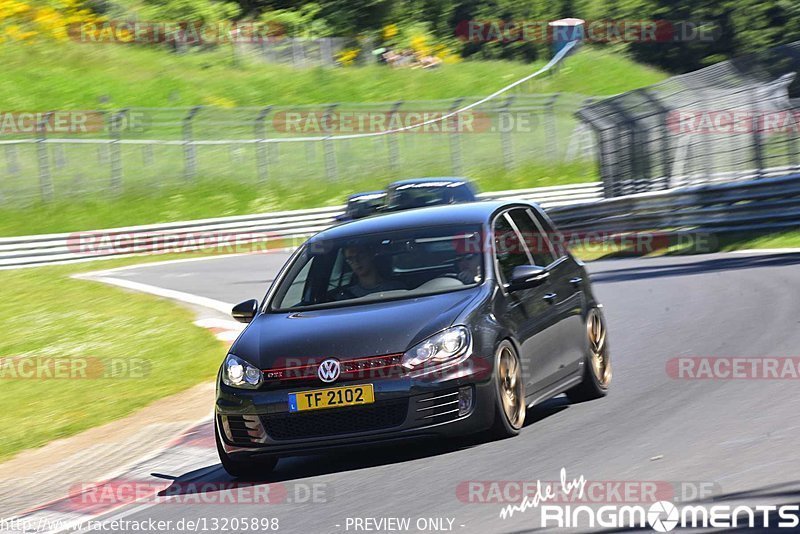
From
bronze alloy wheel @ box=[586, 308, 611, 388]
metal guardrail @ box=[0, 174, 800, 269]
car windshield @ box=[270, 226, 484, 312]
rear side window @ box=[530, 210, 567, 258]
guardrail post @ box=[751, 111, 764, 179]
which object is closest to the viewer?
car windshield @ box=[270, 226, 484, 312]

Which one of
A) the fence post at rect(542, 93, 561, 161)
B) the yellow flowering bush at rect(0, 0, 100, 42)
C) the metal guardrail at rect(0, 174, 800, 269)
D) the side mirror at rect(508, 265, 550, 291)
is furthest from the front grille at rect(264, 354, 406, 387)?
the yellow flowering bush at rect(0, 0, 100, 42)

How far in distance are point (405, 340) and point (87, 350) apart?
29.4ft

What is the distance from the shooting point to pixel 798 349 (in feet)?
34.9

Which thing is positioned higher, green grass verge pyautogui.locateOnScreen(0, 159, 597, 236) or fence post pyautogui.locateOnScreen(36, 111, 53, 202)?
fence post pyautogui.locateOnScreen(36, 111, 53, 202)

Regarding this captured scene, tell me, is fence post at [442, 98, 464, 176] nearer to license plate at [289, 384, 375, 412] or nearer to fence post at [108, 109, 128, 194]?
fence post at [108, 109, 128, 194]

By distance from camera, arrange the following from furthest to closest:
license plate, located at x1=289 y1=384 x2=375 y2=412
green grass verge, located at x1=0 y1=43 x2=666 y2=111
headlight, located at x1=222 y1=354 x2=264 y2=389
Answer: green grass verge, located at x1=0 y1=43 x2=666 y2=111 < headlight, located at x1=222 y1=354 x2=264 y2=389 < license plate, located at x1=289 y1=384 x2=375 y2=412

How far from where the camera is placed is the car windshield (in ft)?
28.5

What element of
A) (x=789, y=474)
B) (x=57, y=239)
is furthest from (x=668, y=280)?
(x=57, y=239)

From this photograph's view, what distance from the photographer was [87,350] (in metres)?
16.1

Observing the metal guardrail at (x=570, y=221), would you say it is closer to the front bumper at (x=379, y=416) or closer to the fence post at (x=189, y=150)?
the fence post at (x=189, y=150)

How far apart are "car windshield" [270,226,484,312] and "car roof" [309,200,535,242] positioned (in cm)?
9

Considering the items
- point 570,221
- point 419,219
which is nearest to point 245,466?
point 419,219

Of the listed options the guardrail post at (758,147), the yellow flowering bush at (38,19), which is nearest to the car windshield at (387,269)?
the guardrail post at (758,147)

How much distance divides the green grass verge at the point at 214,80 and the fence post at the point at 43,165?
7.06 meters
